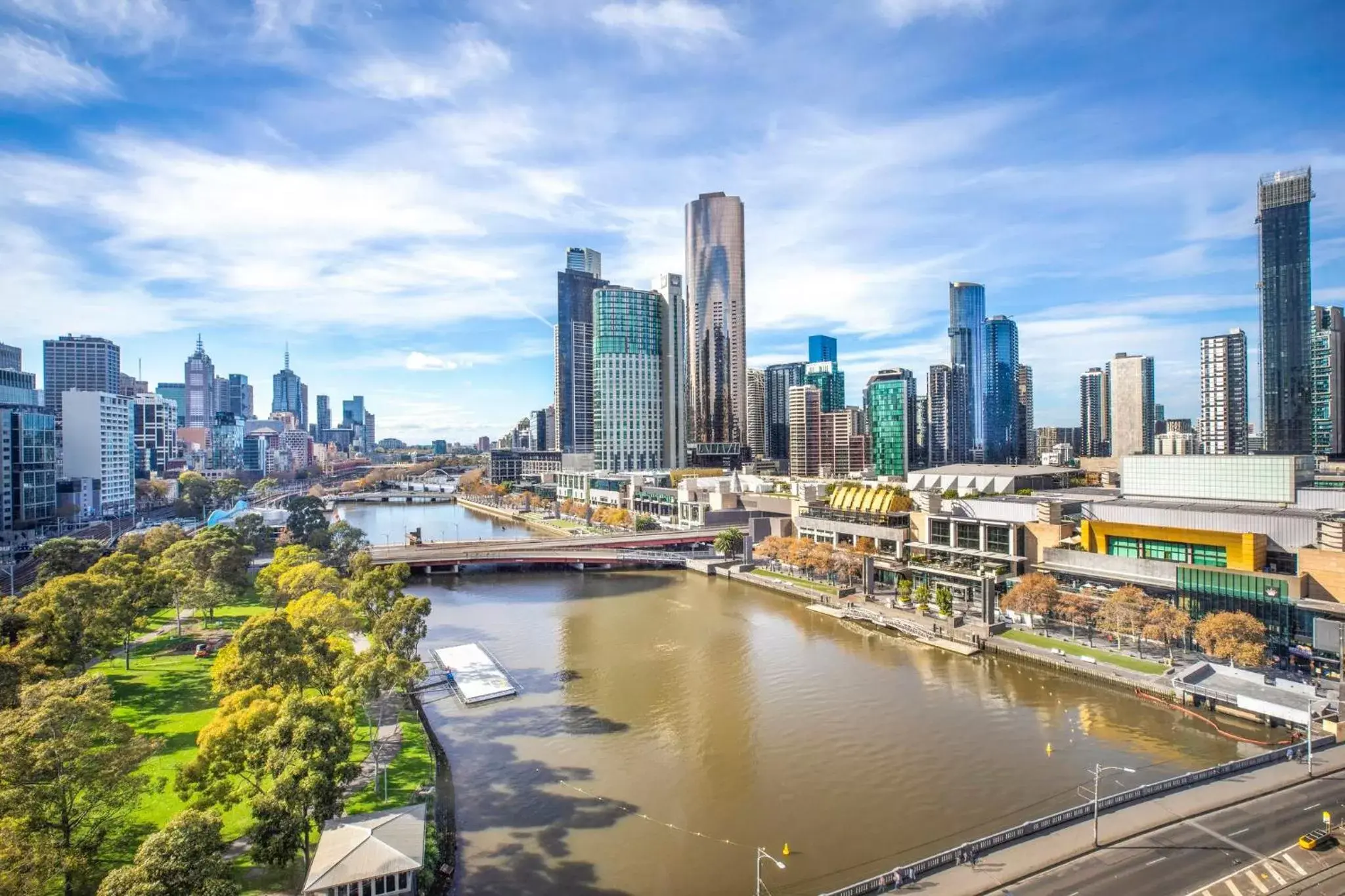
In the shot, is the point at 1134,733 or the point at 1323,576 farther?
the point at 1323,576

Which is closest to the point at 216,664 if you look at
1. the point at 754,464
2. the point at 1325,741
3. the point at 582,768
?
the point at 582,768

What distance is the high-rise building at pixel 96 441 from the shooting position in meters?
94.8

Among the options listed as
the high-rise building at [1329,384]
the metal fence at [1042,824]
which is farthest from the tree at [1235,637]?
the high-rise building at [1329,384]

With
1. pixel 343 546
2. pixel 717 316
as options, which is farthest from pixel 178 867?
pixel 717 316

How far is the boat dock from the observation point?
33531 mm

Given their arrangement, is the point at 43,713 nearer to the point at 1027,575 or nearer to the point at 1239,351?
the point at 1027,575

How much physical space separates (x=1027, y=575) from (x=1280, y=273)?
444 feet

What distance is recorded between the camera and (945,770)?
25.5 m

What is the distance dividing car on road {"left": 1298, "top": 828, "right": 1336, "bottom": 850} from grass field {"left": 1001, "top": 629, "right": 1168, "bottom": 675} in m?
15.0

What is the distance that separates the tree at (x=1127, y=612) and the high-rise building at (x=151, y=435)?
157m

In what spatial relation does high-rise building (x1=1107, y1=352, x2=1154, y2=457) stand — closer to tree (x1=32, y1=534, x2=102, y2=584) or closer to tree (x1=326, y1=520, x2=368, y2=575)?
tree (x1=326, y1=520, x2=368, y2=575)

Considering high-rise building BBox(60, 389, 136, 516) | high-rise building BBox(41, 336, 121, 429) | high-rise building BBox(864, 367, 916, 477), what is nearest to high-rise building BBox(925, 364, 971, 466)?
high-rise building BBox(864, 367, 916, 477)

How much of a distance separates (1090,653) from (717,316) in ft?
487

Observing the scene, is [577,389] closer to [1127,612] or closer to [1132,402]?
[1132,402]
